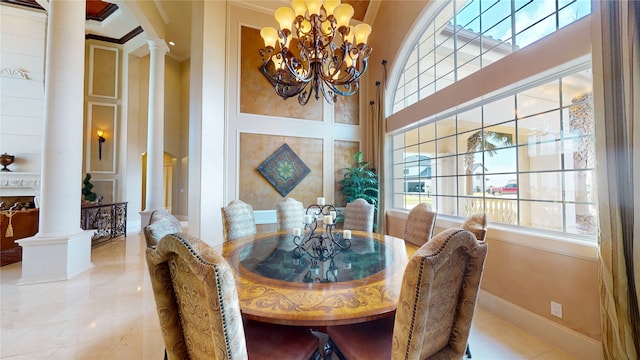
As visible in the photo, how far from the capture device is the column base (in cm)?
308

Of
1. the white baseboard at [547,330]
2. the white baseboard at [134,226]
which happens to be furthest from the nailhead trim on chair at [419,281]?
the white baseboard at [134,226]

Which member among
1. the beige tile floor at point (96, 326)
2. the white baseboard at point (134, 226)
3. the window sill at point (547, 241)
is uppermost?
the window sill at point (547, 241)

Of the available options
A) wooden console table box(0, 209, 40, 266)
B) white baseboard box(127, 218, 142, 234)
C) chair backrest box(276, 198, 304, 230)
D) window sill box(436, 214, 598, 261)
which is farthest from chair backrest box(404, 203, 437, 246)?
white baseboard box(127, 218, 142, 234)

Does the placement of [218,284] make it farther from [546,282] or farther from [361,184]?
[361,184]

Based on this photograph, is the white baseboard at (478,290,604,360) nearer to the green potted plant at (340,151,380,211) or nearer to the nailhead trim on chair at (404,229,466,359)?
the nailhead trim on chair at (404,229,466,359)

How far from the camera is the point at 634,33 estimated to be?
4.90ft

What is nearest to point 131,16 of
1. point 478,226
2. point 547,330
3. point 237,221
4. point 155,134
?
point 155,134

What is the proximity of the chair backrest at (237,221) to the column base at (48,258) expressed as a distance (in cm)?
239

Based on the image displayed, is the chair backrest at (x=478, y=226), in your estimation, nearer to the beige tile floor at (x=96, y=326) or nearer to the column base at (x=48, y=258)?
the beige tile floor at (x=96, y=326)

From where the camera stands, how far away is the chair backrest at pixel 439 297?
0.87m

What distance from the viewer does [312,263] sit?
1.73 meters

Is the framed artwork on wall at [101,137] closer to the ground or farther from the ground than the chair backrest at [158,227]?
farther from the ground

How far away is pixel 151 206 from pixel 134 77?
3.93 m

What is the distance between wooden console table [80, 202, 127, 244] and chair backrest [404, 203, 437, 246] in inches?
234
